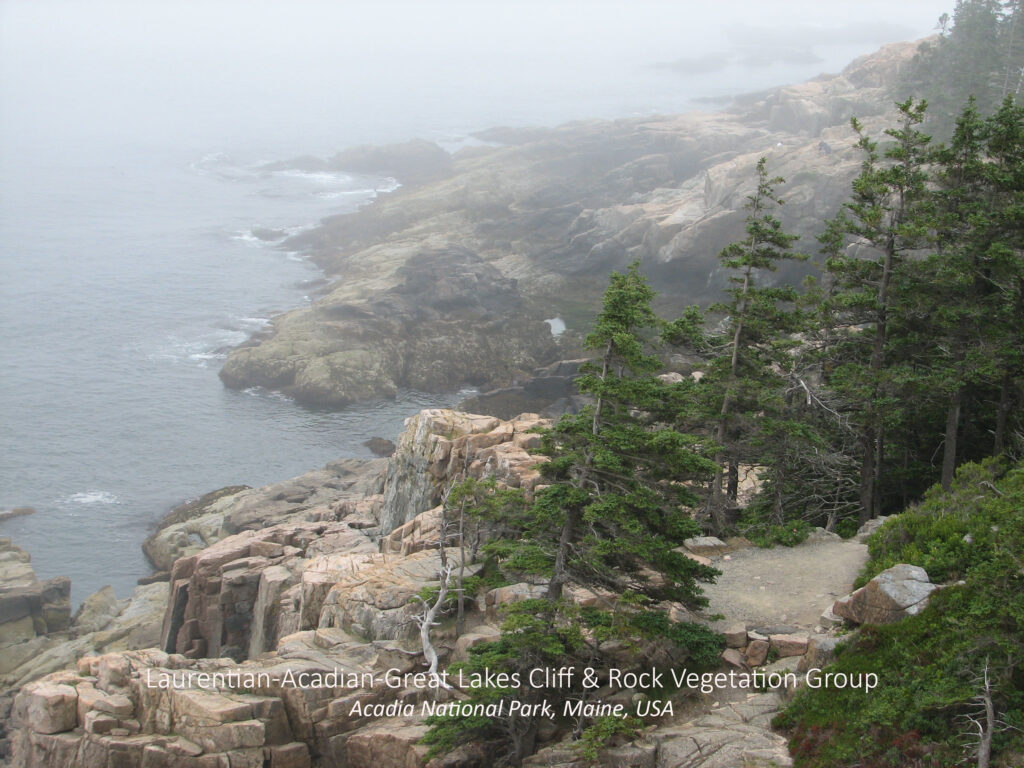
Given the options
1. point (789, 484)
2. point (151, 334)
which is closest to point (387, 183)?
point (151, 334)

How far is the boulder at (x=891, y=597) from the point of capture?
698 inches

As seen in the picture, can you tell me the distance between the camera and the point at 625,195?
121000 mm

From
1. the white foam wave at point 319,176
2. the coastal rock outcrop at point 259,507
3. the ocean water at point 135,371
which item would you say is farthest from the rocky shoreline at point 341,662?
the white foam wave at point 319,176

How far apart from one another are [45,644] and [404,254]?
6944 cm

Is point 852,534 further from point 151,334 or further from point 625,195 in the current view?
point 625,195

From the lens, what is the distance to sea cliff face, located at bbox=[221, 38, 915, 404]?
83438mm

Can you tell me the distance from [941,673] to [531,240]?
102m

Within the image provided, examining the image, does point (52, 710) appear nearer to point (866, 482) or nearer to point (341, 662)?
point (341, 662)

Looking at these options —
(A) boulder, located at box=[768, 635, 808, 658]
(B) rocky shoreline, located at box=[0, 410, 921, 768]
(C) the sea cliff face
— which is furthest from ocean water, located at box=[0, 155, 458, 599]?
(A) boulder, located at box=[768, 635, 808, 658]

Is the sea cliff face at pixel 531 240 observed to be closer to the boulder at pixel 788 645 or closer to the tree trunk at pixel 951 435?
the tree trunk at pixel 951 435

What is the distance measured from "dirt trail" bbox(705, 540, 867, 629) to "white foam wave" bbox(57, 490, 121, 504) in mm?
56500

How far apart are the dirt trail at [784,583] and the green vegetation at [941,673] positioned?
14.4ft

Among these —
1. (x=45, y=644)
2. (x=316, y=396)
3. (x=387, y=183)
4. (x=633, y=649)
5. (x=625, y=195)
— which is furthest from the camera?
(x=387, y=183)

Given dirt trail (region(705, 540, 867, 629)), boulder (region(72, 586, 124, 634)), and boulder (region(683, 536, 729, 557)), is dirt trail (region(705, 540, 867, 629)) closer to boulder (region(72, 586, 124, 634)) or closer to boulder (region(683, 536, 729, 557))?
boulder (region(683, 536, 729, 557))
